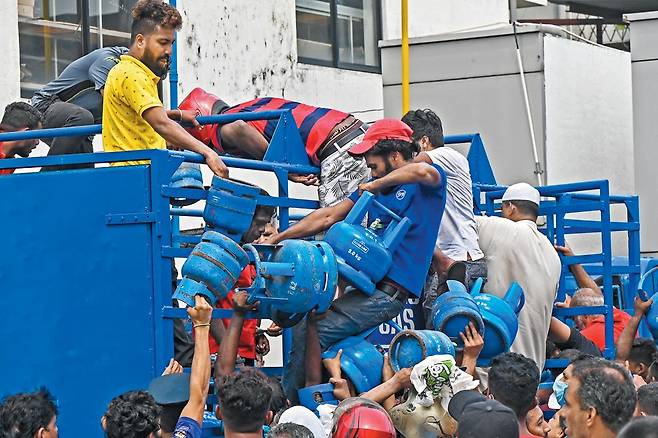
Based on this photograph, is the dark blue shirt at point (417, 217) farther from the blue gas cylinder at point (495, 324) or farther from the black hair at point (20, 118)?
the black hair at point (20, 118)

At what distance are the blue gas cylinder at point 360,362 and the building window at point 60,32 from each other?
6.64 metres

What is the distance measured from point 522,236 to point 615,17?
15.7 m

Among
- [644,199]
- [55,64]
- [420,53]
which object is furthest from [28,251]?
[644,199]

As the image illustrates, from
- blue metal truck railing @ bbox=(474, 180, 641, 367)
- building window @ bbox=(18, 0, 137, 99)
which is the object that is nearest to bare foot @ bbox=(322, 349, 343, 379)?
blue metal truck railing @ bbox=(474, 180, 641, 367)

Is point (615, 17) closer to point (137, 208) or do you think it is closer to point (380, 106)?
point (380, 106)

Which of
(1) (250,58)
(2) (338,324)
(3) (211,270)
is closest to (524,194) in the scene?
(2) (338,324)

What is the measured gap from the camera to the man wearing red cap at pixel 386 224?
23.4 feet

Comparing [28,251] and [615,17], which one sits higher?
[615,17]

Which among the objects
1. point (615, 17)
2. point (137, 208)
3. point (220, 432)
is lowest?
point (220, 432)

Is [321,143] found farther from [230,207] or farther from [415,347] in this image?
[415,347]

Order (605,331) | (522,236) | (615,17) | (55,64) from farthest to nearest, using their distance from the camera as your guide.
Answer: (615,17)
(55,64)
(605,331)
(522,236)

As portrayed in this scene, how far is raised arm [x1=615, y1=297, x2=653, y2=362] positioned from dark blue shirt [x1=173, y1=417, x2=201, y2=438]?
4366 millimetres

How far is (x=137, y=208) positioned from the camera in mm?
6695

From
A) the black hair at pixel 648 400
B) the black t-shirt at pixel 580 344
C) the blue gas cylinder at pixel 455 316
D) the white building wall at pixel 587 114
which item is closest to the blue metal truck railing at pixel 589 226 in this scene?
the black t-shirt at pixel 580 344
